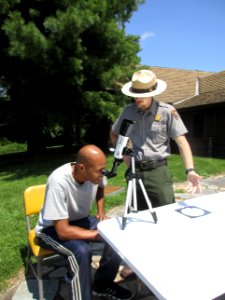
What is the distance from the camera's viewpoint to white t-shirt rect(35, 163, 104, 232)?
8.62ft

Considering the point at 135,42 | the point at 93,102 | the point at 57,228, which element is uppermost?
the point at 135,42

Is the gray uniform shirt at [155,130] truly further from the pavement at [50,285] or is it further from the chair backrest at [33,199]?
the pavement at [50,285]

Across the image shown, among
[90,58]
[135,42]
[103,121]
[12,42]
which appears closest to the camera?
[12,42]

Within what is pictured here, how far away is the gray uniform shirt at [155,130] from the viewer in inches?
124

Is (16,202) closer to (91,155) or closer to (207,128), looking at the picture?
(91,155)

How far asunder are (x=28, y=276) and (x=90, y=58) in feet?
28.8

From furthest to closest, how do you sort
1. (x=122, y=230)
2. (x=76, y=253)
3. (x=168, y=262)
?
(x=76, y=253) < (x=122, y=230) < (x=168, y=262)

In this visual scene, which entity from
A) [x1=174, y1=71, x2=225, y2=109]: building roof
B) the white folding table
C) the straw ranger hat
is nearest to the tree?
[x1=174, y1=71, x2=225, y2=109]: building roof

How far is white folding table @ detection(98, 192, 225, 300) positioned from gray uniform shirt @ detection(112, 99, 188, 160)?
62cm

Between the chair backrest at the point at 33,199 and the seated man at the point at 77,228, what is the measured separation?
1.50 ft

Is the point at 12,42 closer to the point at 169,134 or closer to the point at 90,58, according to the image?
the point at 90,58

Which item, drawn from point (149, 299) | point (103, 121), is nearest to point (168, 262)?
point (149, 299)

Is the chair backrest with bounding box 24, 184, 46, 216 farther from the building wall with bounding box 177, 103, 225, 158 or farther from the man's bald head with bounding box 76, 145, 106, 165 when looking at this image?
the building wall with bounding box 177, 103, 225, 158

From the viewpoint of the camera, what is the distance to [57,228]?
104 inches
